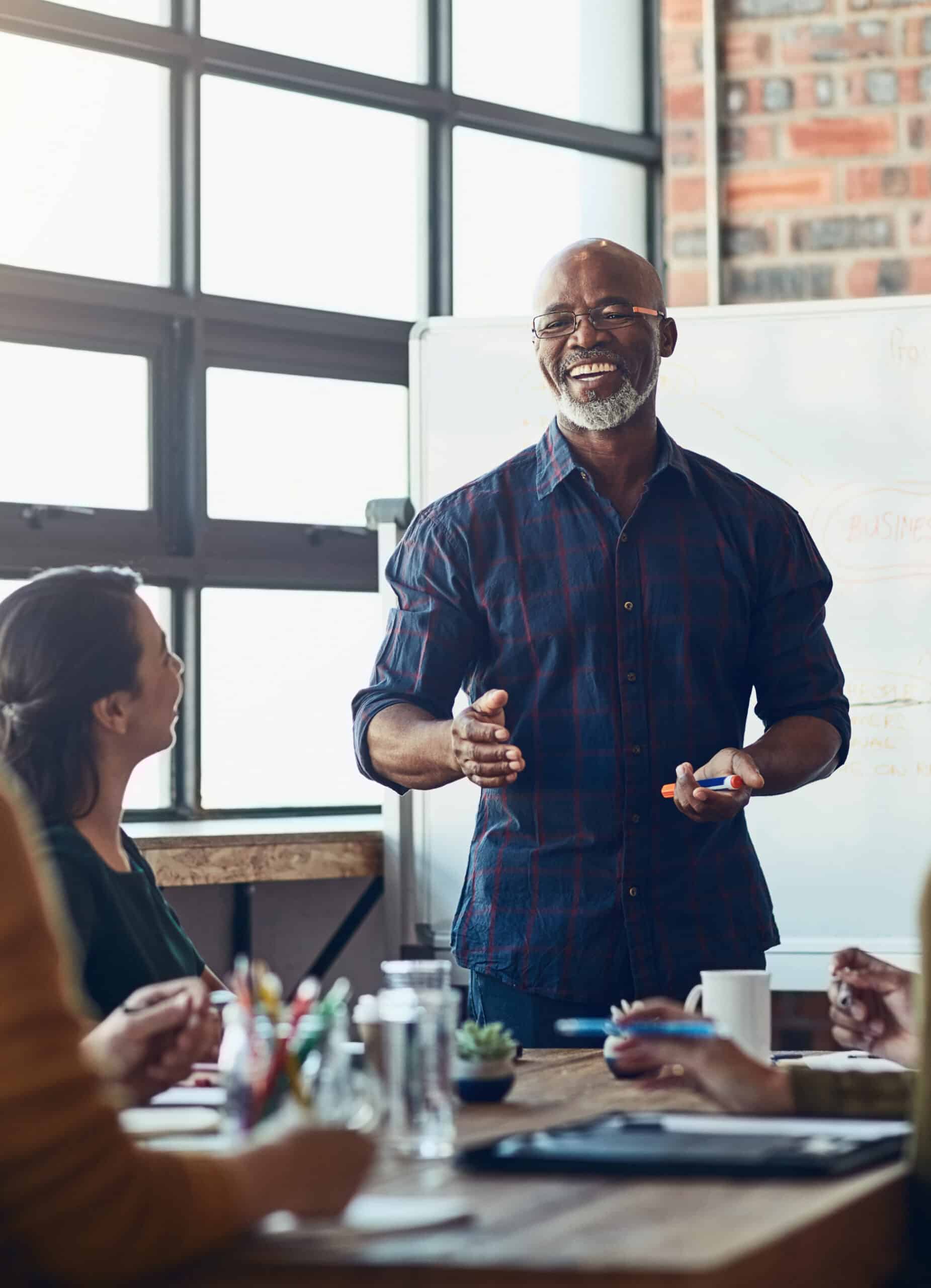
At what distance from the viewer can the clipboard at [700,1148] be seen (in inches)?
49.4

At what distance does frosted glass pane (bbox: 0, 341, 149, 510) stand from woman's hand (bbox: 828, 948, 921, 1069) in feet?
7.73

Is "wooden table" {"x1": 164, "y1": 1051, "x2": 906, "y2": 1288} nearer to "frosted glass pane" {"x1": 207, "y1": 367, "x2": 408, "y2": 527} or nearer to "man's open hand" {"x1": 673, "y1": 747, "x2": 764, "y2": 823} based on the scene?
"man's open hand" {"x1": 673, "y1": 747, "x2": 764, "y2": 823}

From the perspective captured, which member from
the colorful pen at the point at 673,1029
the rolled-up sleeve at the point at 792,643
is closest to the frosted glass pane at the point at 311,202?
the rolled-up sleeve at the point at 792,643

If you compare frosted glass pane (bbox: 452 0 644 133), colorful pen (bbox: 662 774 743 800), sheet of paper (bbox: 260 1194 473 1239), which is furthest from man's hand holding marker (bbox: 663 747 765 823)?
frosted glass pane (bbox: 452 0 644 133)

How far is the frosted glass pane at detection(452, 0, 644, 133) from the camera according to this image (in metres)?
4.29

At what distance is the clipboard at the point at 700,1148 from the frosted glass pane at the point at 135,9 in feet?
9.80

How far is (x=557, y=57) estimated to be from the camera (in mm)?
4367

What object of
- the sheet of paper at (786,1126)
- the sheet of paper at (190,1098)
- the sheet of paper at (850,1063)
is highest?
the sheet of paper at (786,1126)

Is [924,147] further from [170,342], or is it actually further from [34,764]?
[34,764]

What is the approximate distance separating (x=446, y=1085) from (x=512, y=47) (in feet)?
11.2

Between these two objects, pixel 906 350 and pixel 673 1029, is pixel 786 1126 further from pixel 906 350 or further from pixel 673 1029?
pixel 906 350

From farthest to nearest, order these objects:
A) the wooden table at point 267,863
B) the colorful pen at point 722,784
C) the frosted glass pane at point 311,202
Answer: the frosted glass pane at point 311,202 < the wooden table at point 267,863 < the colorful pen at point 722,784

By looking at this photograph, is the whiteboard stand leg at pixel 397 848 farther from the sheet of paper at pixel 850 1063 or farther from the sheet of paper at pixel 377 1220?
the sheet of paper at pixel 377 1220

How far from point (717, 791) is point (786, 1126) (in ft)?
2.94
